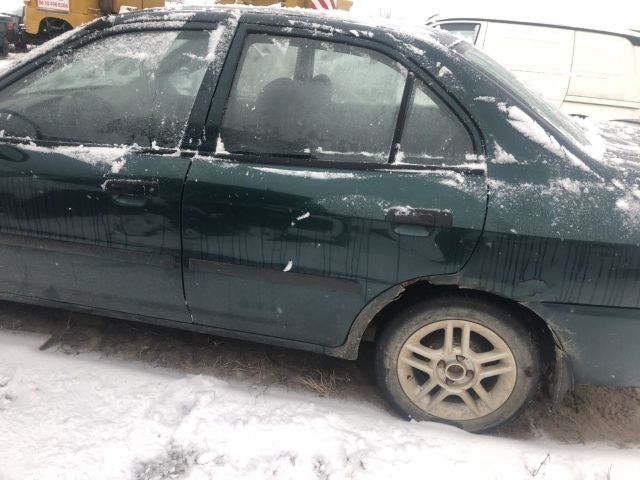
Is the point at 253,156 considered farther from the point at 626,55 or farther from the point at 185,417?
the point at 626,55

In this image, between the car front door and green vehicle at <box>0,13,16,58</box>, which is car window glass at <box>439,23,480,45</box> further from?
green vehicle at <box>0,13,16,58</box>

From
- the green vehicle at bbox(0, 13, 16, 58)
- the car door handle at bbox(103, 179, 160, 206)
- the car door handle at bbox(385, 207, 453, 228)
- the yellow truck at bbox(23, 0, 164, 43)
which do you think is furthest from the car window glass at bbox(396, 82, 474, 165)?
the green vehicle at bbox(0, 13, 16, 58)

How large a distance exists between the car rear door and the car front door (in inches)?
6.0

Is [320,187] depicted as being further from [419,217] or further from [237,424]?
[237,424]

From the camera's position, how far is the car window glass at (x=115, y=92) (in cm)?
238

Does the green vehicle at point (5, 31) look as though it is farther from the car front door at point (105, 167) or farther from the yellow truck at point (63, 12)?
the car front door at point (105, 167)

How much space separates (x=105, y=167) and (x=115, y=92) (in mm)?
390

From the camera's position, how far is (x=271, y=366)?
9.05ft

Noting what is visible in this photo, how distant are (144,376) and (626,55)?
658 cm

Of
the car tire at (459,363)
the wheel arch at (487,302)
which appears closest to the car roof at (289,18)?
the wheel arch at (487,302)

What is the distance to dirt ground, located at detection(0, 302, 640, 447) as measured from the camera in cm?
248

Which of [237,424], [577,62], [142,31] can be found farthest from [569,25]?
[237,424]

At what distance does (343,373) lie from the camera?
109 inches

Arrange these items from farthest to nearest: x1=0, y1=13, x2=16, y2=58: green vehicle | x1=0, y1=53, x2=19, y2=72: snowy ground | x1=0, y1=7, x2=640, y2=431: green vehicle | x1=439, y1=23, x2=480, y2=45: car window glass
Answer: x1=0, y1=13, x2=16, y2=58: green vehicle → x1=439, y1=23, x2=480, y2=45: car window glass → x1=0, y1=53, x2=19, y2=72: snowy ground → x1=0, y1=7, x2=640, y2=431: green vehicle
